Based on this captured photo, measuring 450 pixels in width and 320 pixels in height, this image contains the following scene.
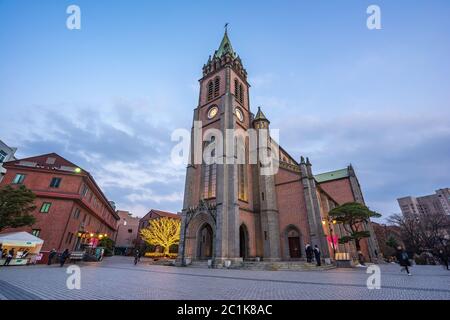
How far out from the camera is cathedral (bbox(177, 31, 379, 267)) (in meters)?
21.4

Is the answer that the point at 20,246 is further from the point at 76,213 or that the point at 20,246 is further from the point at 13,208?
the point at 76,213

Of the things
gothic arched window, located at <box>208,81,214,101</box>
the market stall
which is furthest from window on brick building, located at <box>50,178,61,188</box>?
gothic arched window, located at <box>208,81,214,101</box>

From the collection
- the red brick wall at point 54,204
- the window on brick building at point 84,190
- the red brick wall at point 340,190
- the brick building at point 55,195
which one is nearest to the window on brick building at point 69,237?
the brick building at point 55,195

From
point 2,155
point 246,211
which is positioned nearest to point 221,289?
point 246,211

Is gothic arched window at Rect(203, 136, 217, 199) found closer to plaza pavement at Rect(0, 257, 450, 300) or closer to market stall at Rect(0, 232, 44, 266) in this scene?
plaza pavement at Rect(0, 257, 450, 300)

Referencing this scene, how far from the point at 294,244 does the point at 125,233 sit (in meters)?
61.1

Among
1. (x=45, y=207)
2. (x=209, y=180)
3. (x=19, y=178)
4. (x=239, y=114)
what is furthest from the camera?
(x=239, y=114)

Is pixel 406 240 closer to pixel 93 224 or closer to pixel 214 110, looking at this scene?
pixel 214 110

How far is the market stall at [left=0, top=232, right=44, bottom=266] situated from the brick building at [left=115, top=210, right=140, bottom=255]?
A: 46.1 meters

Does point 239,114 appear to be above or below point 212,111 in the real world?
below

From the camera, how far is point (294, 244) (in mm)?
24000

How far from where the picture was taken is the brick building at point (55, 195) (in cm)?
2295
